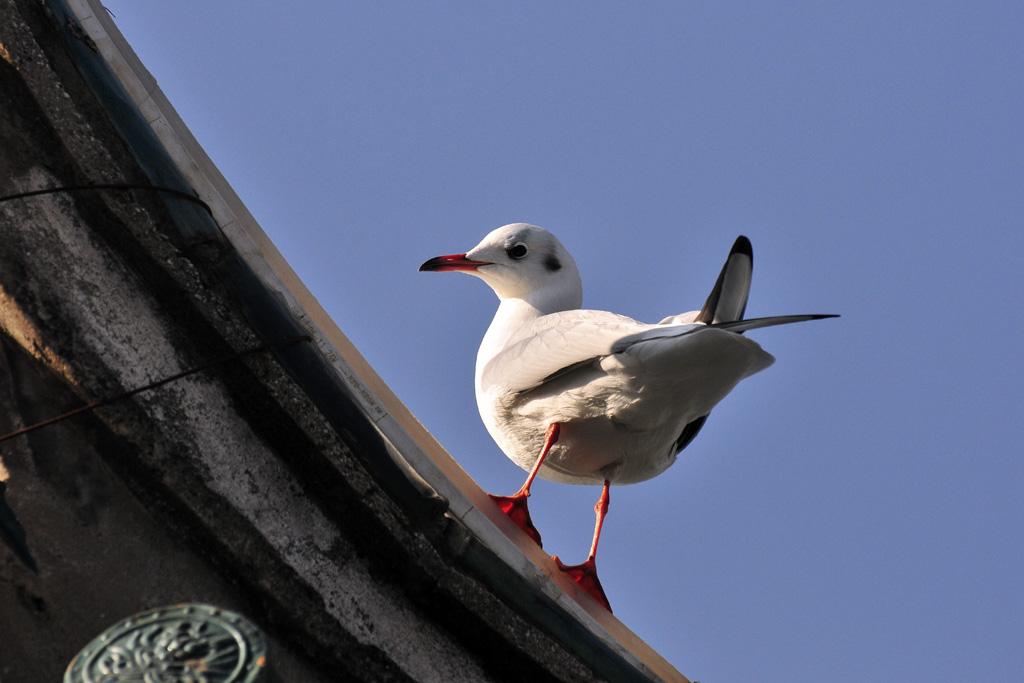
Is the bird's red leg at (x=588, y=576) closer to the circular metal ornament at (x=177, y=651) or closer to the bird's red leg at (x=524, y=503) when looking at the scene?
the bird's red leg at (x=524, y=503)

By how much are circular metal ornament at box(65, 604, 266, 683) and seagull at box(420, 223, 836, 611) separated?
2.79 meters

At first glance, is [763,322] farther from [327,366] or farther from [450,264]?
[450,264]

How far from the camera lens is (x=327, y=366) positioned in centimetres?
473

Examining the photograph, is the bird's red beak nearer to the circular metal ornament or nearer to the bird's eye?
the bird's eye

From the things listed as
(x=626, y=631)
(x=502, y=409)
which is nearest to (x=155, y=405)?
(x=626, y=631)

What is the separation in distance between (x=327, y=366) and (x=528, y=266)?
12.1 feet

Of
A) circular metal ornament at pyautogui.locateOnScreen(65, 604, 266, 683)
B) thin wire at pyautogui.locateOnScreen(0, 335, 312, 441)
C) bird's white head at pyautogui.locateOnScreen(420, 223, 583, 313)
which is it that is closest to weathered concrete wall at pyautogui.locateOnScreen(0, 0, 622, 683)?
thin wire at pyautogui.locateOnScreen(0, 335, 312, 441)

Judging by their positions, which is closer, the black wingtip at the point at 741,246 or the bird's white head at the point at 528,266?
the black wingtip at the point at 741,246

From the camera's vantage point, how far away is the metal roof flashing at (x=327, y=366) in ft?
15.2

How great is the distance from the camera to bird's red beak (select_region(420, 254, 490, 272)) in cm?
842

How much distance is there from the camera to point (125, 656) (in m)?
3.29

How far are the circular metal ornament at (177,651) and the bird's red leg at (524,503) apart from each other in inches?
125

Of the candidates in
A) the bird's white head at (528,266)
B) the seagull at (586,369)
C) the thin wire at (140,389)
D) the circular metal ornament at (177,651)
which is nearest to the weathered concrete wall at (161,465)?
the thin wire at (140,389)

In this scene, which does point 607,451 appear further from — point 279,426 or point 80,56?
point 80,56
